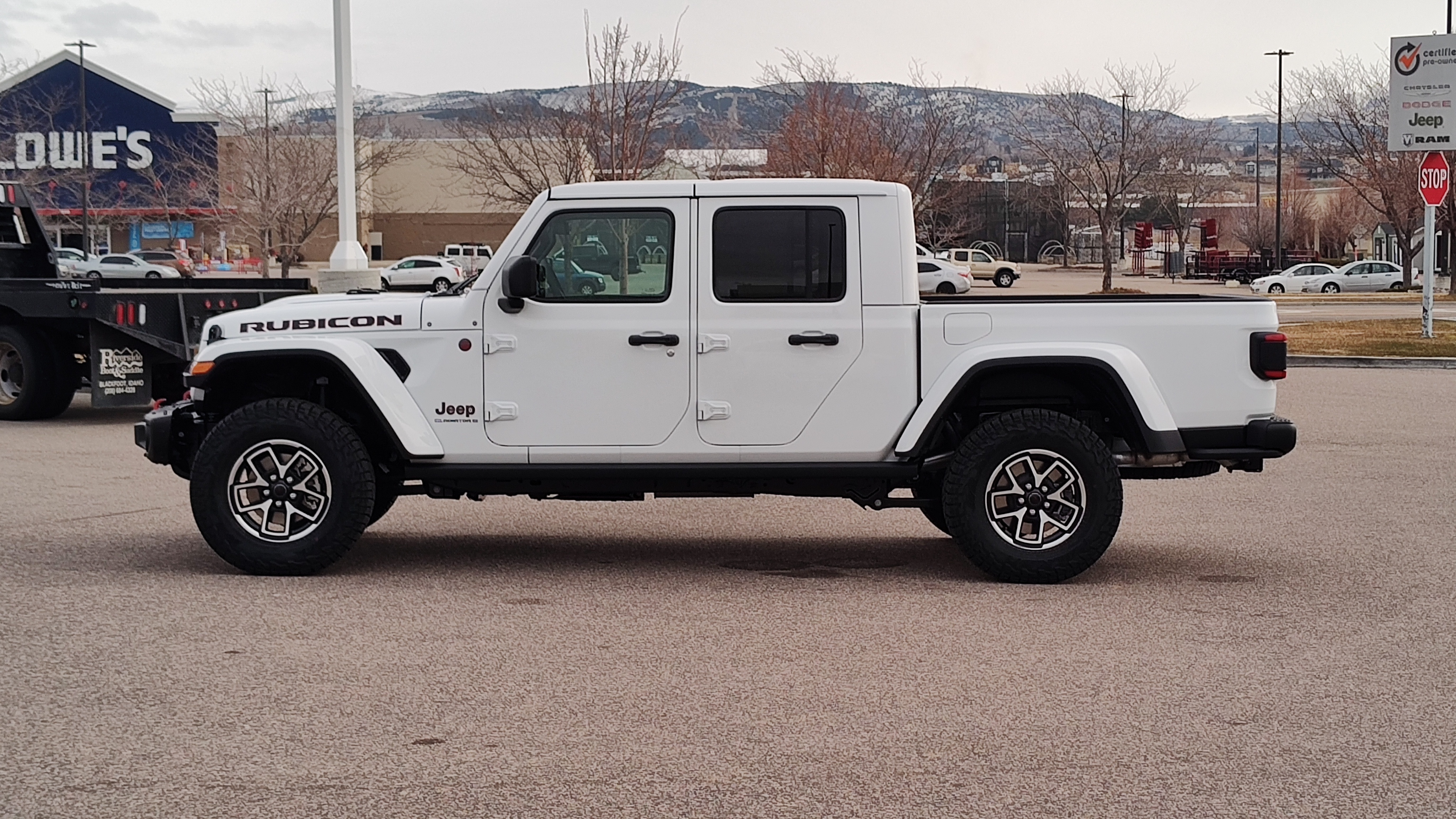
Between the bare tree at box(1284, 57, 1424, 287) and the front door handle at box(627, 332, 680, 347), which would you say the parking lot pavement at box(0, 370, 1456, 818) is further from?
the bare tree at box(1284, 57, 1424, 287)

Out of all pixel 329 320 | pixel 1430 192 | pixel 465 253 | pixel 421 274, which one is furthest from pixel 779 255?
pixel 465 253

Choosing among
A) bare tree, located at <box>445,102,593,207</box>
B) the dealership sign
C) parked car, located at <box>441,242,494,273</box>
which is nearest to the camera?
the dealership sign

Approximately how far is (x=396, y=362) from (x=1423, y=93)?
25.0m

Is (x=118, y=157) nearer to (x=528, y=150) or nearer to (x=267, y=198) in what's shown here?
(x=267, y=198)

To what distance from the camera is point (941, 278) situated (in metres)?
49.4

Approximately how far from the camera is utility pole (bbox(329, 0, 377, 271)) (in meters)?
23.9

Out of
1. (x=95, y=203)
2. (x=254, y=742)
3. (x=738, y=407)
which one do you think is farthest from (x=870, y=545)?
(x=95, y=203)

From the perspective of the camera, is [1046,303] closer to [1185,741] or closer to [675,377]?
[675,377]

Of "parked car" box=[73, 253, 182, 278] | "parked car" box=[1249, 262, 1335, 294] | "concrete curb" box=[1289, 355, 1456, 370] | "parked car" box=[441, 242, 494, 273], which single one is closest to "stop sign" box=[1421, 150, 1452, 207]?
"concrete curb" box=[1289, 355, 1456, 370]

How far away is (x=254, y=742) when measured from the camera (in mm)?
5246

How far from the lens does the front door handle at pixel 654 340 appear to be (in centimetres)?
789

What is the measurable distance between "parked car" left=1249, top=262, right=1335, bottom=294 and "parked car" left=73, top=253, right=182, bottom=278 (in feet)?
126

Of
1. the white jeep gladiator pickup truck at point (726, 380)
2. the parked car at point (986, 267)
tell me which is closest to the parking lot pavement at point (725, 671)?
the white jeep gladiator pickup truck at point (726, 380)

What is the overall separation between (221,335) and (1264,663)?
5367 mm
